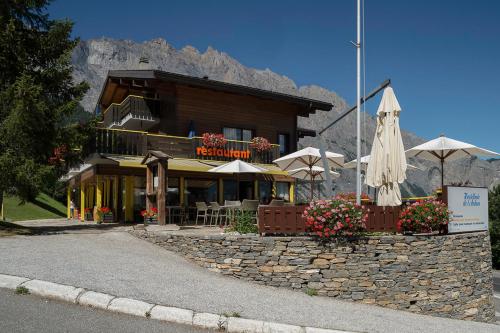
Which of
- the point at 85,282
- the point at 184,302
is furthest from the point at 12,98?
the point at 184,302

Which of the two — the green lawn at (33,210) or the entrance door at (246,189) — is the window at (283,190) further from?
the green lawn at (33,210)

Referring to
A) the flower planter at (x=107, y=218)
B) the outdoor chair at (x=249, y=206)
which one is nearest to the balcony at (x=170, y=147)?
the flower planter at (x=107, y=218)

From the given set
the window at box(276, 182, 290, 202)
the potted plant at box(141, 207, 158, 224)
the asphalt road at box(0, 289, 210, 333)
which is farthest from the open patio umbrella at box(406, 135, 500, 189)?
the asphalt road at box(0, 289, 210, 333)

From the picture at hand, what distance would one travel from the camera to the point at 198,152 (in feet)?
70.1

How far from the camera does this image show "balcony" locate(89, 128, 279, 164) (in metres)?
19.0

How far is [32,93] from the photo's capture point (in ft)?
46.9

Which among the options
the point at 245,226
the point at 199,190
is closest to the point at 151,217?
the point at 245,226

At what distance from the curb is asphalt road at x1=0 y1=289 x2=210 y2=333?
14cm

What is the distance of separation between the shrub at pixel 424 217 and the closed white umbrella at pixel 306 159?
17.8 feet

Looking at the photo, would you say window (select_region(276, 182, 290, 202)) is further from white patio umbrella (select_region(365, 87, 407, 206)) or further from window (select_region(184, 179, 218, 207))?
white patio umbrella (select_region(365, 87, 407, 206))

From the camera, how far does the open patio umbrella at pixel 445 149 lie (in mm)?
16375

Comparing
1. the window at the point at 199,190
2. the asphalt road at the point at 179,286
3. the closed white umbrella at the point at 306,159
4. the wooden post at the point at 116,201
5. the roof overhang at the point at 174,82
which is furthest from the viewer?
the window at the point at 199,190

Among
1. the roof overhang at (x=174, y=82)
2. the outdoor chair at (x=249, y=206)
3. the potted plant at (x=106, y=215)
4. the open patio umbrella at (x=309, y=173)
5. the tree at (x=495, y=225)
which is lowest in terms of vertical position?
the tree at (x=495, y=225)

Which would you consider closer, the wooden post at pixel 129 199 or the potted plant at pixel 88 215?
the wooden post at pixel 129 199
